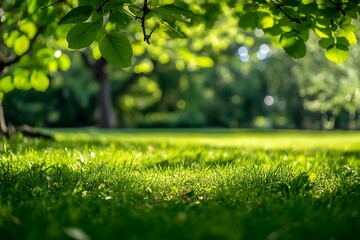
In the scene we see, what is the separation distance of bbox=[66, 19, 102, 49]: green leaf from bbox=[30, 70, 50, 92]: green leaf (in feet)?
5.30

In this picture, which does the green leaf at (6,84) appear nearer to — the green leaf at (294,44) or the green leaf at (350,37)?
the green leaf at (294,44)

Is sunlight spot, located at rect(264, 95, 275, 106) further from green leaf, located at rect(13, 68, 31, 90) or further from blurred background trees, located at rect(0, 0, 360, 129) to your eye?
green leaf, located at rect(13, 68, 31, 90)

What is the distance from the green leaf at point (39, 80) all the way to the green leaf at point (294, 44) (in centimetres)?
225

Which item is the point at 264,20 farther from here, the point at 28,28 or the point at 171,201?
the point at 28,28

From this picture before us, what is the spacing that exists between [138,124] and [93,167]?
3535cm

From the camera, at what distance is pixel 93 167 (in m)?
3.59

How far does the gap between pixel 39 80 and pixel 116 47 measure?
176 centimetres

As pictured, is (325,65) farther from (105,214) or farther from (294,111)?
(294,111)

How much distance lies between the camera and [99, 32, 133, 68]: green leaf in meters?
2.63

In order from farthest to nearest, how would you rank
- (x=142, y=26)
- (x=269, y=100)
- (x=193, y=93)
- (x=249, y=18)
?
(x=269, y=100)
(x=193, y=93)
(x=249, y=18)
(x=142, y=26)

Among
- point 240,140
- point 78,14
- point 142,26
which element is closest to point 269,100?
point 240,140

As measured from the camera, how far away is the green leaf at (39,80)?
4.13 meters

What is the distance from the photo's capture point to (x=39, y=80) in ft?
13.5

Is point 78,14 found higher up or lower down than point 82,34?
higher up
